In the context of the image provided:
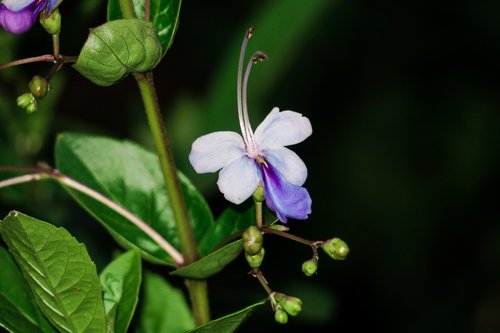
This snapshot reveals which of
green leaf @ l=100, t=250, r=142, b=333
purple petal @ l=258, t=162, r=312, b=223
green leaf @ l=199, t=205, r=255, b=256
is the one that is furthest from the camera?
green leaf @ l=199, t=205, r=255, b=256

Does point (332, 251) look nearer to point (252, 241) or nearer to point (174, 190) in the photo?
point (252, 241)

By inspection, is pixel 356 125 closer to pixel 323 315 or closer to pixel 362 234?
pixel 362 234

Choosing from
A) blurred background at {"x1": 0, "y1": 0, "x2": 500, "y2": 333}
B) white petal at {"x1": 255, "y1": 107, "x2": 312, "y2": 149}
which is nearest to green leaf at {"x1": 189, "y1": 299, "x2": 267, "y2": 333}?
white petal at {"x1": 255, "y1": 107, "x2": 312, "y2": 149}

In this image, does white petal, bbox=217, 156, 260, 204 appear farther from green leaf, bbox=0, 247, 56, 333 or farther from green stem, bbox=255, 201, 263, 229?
green leaf, bbox=0, 247, 56, 333

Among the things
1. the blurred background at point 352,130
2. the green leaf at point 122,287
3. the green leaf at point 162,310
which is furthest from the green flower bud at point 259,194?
the blurred background at point 352,130

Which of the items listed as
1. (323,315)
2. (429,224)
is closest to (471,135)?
(429,224)

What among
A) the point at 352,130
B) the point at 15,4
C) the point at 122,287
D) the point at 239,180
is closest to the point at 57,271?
the point at 122,287
